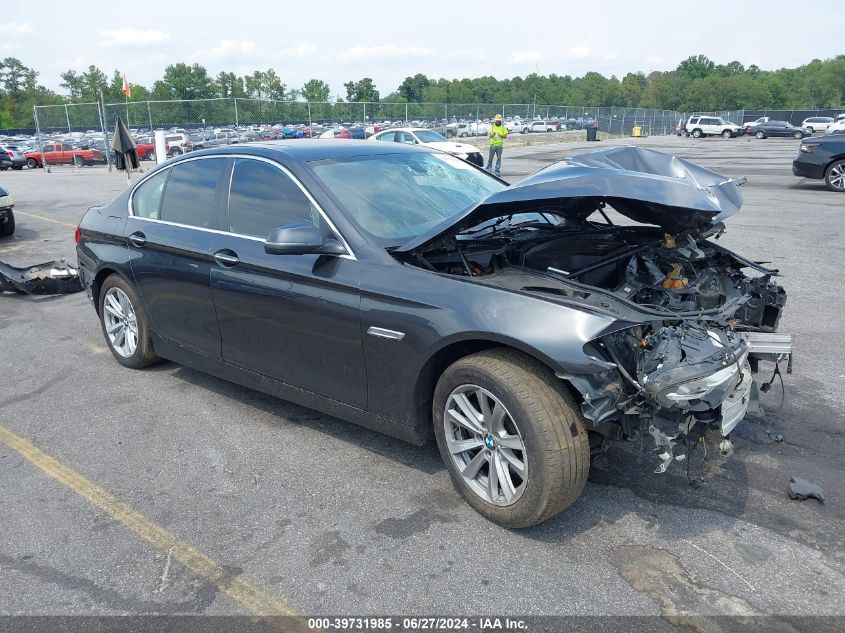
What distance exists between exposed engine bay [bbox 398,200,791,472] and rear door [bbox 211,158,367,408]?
0.52 m

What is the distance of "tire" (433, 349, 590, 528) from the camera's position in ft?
9.48

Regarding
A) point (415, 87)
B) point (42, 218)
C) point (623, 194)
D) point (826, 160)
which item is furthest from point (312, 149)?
point (415, 87)

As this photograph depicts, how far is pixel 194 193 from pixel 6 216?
28.8 feet

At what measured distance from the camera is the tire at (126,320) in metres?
5.02

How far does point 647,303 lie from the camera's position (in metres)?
3.49

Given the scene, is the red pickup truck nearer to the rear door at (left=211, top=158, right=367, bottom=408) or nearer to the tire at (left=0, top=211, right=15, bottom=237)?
the tire at (left=0, top=211, right=15, bottom=237)

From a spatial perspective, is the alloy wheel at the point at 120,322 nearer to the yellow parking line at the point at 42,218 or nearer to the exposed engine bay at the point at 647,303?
the exposed engine bay at the point at 647,303

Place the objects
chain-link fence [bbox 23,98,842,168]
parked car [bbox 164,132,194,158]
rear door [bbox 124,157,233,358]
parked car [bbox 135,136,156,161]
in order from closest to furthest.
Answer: rear door [bbox 124,157,233,358] → chain-link fence [bbox 23,98,842,168] → parked car [bbox 164,132,194,158] → parked car [bbox 135,136,156,161]

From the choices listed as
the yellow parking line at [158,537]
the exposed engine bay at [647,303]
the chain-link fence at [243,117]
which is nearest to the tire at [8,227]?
the yellow parking line at [158,537]

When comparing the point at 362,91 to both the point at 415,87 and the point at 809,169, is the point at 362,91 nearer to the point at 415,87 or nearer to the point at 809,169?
the point at 415,87

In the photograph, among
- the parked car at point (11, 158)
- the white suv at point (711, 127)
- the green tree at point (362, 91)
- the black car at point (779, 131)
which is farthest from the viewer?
the green tree at point (362, 91)

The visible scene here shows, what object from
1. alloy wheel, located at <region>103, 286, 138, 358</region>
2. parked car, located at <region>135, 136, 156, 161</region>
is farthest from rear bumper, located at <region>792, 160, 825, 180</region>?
parked car, located at <region>135, 136, 156, 161</region>

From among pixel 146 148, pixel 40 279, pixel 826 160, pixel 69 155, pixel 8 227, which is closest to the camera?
pixel 40 279

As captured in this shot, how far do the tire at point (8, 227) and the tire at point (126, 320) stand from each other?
7.58 meters
